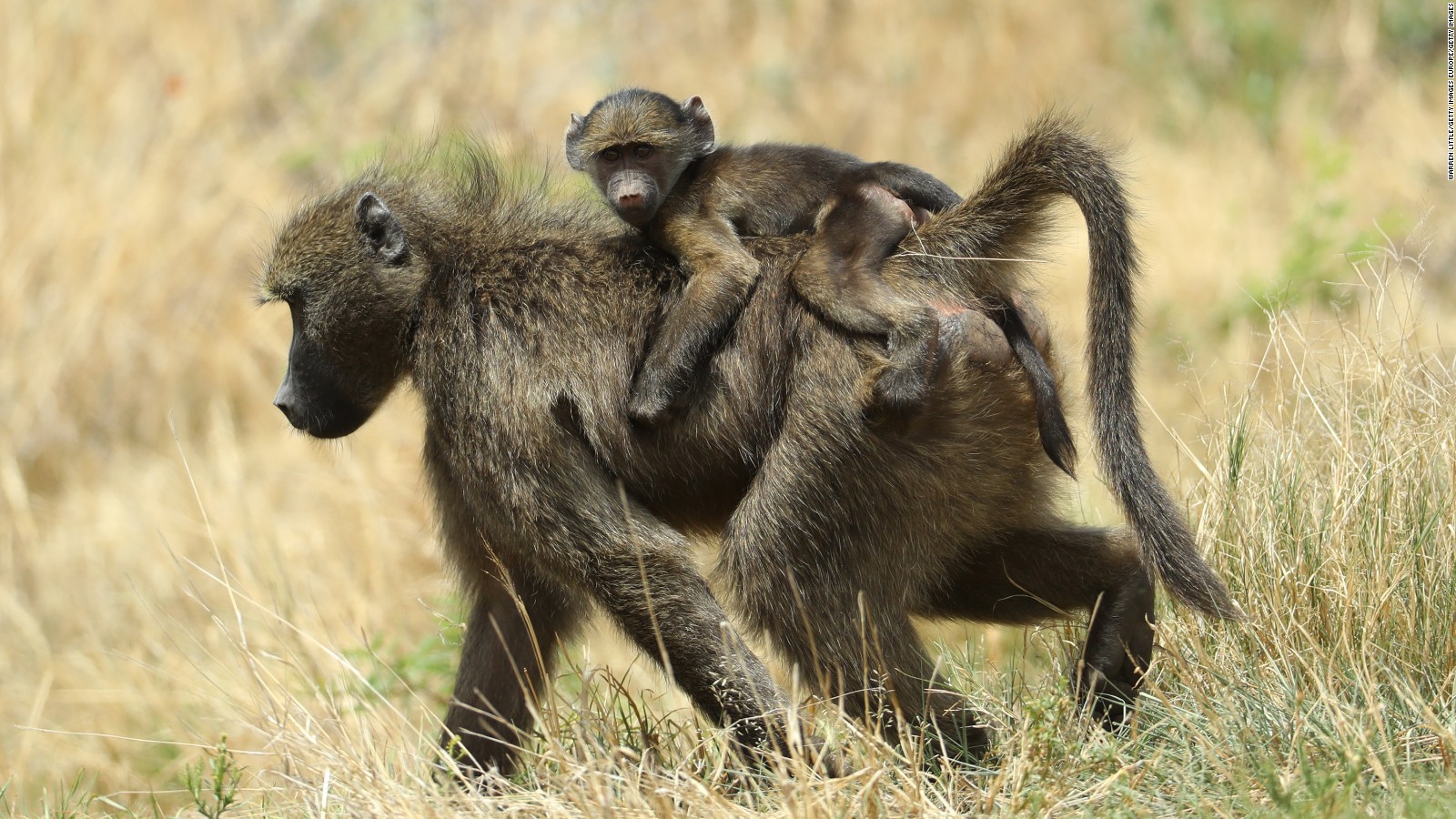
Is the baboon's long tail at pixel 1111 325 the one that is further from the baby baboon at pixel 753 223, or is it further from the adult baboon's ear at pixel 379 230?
the adult baboon's ear at pixel 379 230

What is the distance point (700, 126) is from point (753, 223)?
427 millimetres

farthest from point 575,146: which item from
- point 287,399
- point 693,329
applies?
point 287,399

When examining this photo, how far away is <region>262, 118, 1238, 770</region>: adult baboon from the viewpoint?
319 centimetres

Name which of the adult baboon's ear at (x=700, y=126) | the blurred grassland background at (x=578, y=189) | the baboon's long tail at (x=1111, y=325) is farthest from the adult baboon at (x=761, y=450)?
the adult baboon's ear at (x=700, y=126)

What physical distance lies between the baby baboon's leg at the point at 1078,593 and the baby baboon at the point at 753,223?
44 cm

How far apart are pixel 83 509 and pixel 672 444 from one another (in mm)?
5605

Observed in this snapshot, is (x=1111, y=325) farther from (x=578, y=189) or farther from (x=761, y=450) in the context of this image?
(x=578, y=189)

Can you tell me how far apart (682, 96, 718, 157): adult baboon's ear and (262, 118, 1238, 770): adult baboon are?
35 cm

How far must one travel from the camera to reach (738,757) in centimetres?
305

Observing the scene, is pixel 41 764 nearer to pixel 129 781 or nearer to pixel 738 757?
pixel 129 781

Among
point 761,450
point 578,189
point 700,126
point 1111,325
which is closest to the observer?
point 1111,325

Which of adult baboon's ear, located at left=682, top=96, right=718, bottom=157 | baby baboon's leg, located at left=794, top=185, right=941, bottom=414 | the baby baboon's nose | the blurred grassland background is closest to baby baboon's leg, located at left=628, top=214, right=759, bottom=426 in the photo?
baby baboon's leg, located at left=794, top=185, right=941, bottom=414

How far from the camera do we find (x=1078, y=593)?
3.60 m

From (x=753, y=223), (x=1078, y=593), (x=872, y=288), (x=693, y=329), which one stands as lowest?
(x=1078, y=593)
